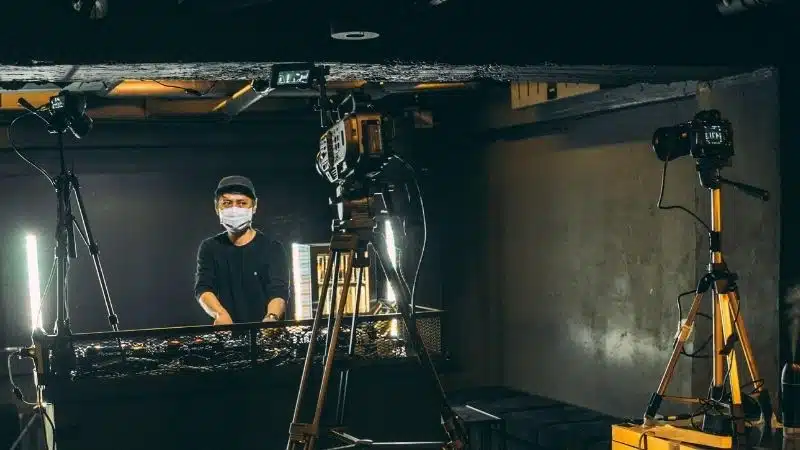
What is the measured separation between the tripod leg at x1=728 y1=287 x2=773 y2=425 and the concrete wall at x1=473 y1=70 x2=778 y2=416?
1.29 feet

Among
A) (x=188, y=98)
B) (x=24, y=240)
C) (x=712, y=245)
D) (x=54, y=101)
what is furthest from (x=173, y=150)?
(x=712, y=245)

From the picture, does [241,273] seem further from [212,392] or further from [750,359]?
[750,359]

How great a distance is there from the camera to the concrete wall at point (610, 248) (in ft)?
15.3

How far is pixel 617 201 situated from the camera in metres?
6.24

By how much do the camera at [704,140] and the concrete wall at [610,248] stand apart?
49 centimetres

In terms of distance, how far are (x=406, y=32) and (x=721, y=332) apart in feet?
6.34

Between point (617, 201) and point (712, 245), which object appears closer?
point (712, 245)

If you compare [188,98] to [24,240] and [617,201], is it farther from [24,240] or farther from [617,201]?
[617,201]

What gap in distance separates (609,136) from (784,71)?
1.88 m

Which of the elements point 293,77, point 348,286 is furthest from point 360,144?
point 348,286

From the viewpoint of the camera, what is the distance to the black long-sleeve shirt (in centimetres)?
559

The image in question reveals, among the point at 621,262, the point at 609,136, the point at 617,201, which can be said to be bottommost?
the point at 621,262

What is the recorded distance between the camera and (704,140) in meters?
4.14

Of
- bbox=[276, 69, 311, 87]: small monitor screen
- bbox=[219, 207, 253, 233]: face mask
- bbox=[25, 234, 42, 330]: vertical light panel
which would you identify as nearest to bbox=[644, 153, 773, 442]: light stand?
bbox=[276, 69, 311, 87]: small monitor screen
